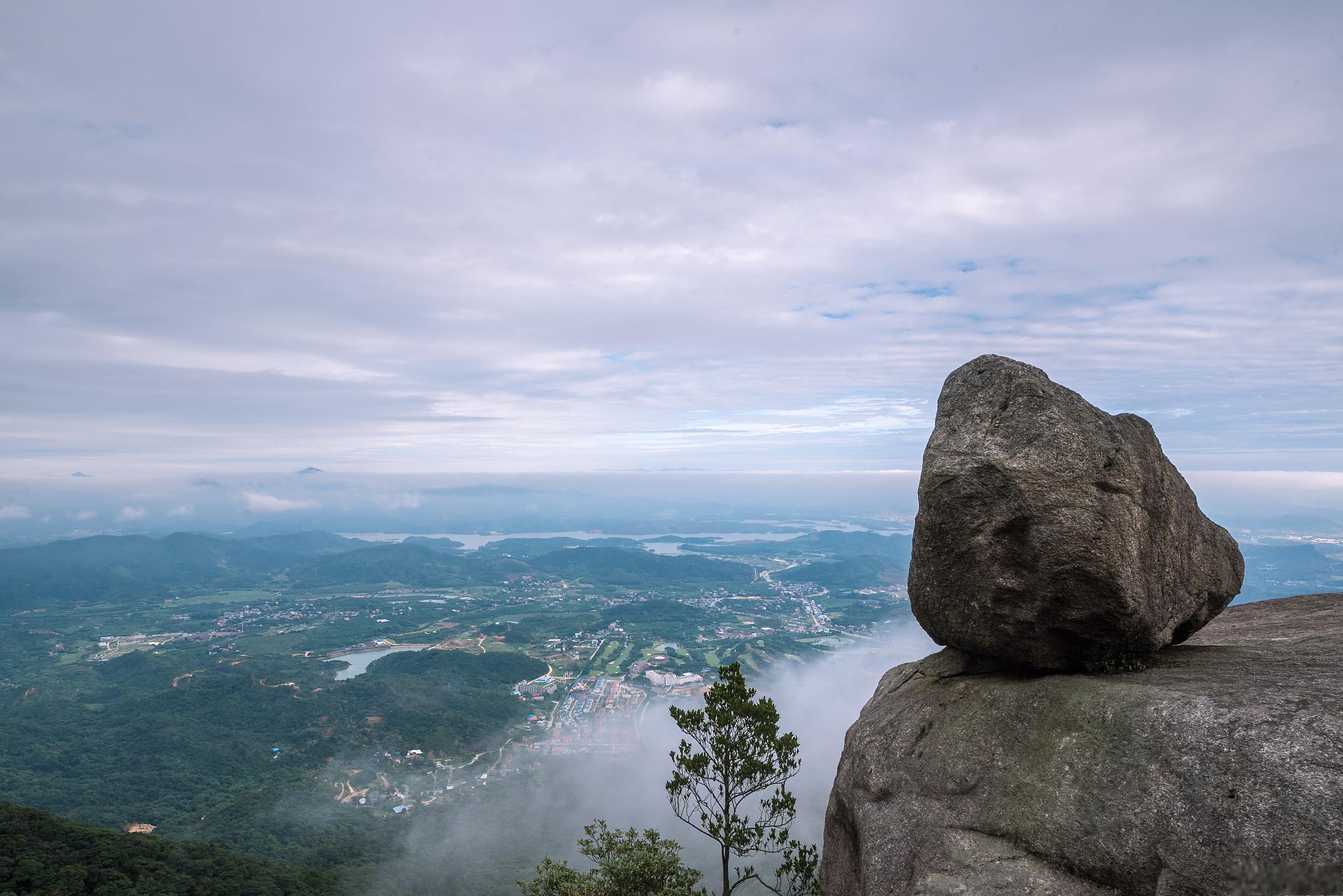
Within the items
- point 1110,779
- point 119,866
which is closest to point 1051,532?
point 1110,779

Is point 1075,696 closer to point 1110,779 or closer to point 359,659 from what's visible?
point 1110,779

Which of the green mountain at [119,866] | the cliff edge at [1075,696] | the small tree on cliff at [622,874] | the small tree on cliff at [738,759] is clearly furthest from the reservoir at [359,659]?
the cliff edge at [1075,696]

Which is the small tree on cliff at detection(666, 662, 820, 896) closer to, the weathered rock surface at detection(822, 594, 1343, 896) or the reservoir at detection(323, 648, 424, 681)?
the weathered rock surface at detection(822, 594, 1343, 896)

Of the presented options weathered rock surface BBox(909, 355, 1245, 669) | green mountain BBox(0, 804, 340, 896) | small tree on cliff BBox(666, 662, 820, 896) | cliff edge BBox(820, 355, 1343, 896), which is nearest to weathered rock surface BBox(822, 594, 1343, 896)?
cliff edge BBox(820, 355, 1343, 896)

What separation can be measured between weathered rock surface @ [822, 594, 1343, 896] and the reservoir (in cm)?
14922

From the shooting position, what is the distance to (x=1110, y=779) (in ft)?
30.1

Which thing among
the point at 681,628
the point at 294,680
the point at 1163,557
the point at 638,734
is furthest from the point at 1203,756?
the point at 681,628

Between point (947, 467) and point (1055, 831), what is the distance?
6244 millimetres

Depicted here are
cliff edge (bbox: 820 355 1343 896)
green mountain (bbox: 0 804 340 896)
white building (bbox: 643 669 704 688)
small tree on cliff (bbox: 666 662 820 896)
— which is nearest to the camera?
cliff edge (bbox: 820 355 1343 896)

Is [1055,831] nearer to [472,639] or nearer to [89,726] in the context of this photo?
[89,726]

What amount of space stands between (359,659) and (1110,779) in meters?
176

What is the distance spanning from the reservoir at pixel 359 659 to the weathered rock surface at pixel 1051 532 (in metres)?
151

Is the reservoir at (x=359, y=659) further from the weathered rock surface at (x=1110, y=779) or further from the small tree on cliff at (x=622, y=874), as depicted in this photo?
the weathered rock surface at (x=1110, y=779)

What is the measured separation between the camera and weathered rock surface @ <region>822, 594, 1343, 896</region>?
770 centimetres
